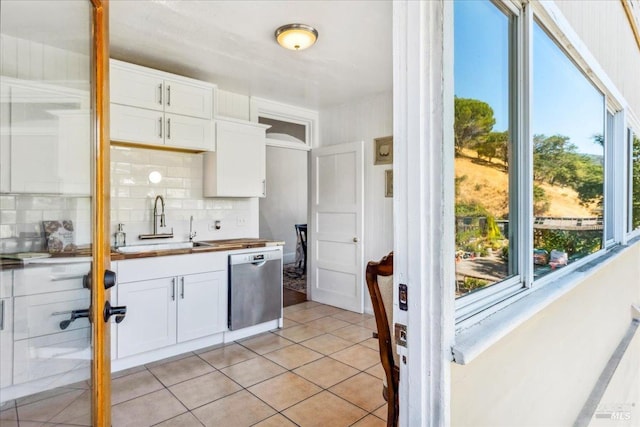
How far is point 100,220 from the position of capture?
116cm

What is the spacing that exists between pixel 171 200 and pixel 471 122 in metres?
3.19

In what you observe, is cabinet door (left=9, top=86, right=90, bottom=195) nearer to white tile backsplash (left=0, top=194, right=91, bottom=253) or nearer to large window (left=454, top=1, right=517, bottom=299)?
white tile backsplash (left=0, top=194, right=91, bottom=253)

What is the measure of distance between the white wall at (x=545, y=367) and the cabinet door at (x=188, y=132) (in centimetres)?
311

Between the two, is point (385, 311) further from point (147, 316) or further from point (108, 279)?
point (147, 316)

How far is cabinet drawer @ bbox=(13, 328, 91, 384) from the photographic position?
1.06 metres

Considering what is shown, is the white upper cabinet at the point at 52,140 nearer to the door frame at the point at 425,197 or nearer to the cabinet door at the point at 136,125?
the door frame at the point at 425,197

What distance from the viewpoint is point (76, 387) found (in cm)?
114

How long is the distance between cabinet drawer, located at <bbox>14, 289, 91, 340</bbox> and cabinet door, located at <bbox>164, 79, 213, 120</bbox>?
8.04 feet

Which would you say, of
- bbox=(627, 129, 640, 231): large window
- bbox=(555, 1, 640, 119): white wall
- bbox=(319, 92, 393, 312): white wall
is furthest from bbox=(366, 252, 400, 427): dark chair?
bbox=(627, 129, 640, 231): large window

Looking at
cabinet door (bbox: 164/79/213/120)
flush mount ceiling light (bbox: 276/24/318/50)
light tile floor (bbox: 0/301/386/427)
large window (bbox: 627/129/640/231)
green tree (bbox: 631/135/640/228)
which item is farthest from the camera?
green tree (bbox: 631/135/640/228)

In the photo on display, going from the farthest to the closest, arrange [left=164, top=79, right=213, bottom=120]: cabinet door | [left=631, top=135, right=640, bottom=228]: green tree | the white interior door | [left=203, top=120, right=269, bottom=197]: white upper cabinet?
the white interior door, [left=631, top=135, right=640, bottom=228]: green tree, [left=203, top=120, right=269, bottom=197]: white upper cabinet, [left=164, top=79, right=213, bottom=120]: cabinet door

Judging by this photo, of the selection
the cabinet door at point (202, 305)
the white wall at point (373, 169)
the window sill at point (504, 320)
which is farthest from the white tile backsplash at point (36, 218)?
the white wall at point (373, 169)

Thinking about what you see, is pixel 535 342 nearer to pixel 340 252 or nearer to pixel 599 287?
pixel 599 287

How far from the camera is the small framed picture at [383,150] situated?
4.11m
